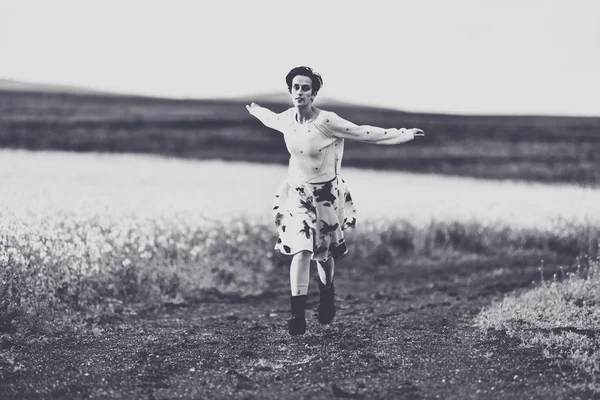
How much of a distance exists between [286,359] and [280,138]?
2654 cm

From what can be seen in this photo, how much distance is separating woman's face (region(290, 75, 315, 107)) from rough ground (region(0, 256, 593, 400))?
227cm

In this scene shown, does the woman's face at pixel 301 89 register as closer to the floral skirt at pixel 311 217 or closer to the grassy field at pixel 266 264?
the floral skirt at pixel 311 217

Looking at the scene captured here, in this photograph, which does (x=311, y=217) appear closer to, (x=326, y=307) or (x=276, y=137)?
(x=326, y=307)

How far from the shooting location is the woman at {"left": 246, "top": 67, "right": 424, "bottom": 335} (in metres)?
7.32

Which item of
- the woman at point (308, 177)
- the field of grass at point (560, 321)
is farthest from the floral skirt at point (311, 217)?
the field of grass at point (560, 321)

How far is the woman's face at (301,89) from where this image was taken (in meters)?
7.20

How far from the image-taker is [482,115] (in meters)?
40.1

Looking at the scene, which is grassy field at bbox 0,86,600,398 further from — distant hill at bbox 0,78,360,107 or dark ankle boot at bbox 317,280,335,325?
distant hill at bbox 0,78,360,107

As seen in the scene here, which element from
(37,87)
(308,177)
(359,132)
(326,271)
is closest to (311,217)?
(308,177)

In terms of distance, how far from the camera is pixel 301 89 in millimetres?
7227

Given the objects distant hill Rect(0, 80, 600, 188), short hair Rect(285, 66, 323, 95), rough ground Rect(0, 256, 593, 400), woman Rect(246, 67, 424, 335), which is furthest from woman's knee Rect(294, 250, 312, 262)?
distant hill Rect(0, 80, 600, 188)

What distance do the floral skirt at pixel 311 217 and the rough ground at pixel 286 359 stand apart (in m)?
0.90

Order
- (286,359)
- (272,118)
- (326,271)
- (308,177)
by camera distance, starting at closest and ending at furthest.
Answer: (286,359) → (308,177) → (272,118) → (326,271)

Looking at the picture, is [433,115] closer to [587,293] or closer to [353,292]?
[353,292]
